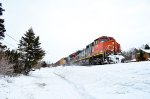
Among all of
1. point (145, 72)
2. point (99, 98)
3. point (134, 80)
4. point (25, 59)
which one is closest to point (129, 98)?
point (99, 98)

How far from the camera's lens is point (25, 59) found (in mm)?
29859

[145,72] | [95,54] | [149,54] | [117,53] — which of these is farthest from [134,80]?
[149,54]

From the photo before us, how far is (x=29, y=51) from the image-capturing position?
29750 mm

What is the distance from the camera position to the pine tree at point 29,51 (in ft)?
97.3

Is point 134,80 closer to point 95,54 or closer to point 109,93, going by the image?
point 109,93

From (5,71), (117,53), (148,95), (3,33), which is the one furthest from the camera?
(117,53)

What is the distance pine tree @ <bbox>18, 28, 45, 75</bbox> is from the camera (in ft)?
97.3

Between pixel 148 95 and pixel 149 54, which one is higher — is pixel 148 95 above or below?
below

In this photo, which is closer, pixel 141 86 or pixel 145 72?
pixel 141 86

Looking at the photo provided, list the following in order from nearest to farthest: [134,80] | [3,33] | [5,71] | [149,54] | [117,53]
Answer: [134,80], [5,71], [3,33], [117,53], [149,54]

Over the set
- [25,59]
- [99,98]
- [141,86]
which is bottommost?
[99,98]

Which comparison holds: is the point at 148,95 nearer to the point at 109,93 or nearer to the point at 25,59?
the point at 109,93

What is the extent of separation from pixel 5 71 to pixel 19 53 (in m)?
8.29

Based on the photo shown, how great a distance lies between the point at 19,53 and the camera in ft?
97.6
